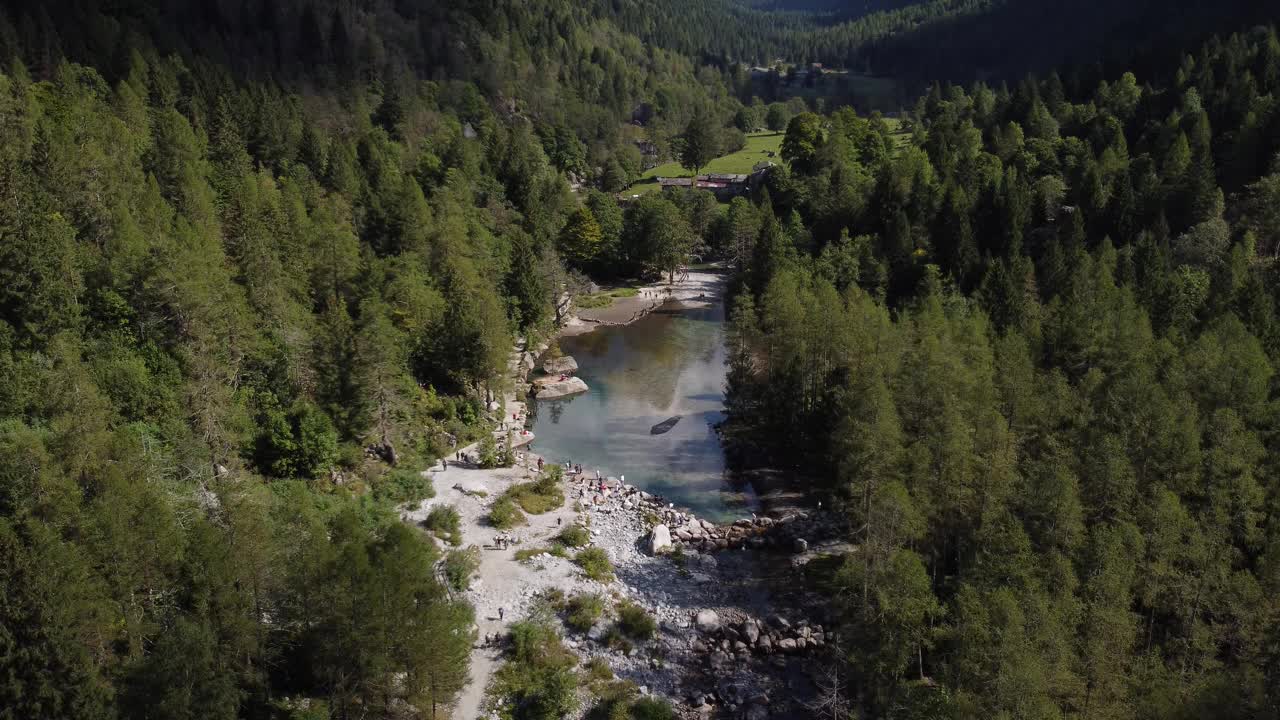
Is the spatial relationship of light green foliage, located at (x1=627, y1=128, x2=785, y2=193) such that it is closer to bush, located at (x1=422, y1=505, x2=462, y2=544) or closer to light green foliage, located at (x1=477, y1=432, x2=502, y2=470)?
light green foliage, located at (x1=477, y1=432, x2=502, y2=470)

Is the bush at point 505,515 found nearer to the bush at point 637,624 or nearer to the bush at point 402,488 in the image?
the bush at point 402,488

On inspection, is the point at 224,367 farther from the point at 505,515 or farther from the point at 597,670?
the point at 597,670

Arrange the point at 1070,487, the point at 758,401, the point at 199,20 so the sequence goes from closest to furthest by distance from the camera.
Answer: the point at 1070,487
the point at 758,401
the point at 199,20

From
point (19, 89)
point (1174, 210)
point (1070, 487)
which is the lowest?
point (1070, 487)

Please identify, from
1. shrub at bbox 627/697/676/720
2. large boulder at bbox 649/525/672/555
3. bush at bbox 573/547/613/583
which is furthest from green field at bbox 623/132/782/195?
shrub at bbox 627/697/676/720

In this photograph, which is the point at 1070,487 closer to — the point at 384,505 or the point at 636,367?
the point at 384,505

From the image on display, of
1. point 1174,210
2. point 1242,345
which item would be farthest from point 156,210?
point 1174,210
